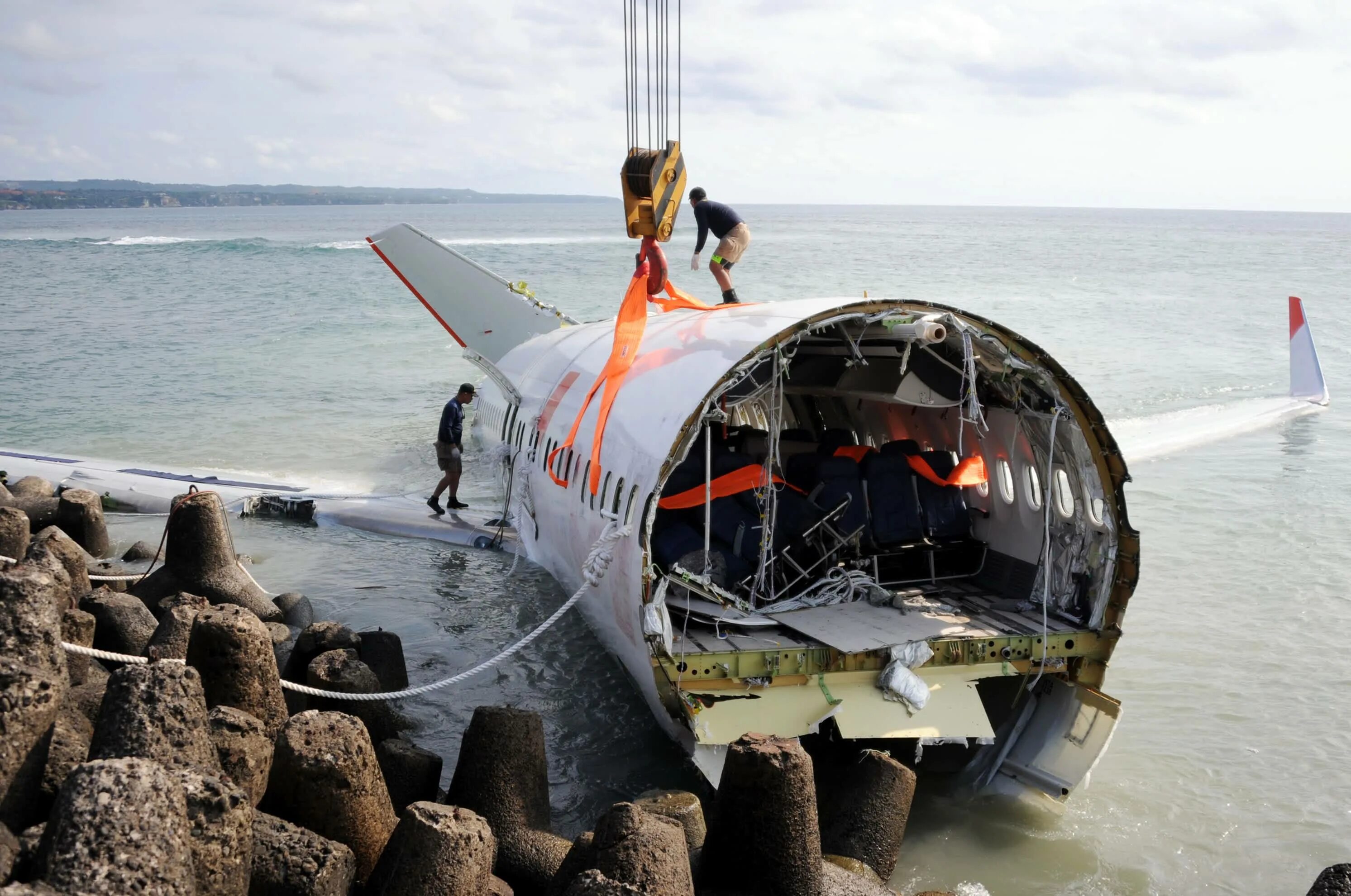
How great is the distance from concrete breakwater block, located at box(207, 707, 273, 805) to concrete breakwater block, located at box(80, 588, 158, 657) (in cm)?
303

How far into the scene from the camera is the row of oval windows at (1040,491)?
361 inches

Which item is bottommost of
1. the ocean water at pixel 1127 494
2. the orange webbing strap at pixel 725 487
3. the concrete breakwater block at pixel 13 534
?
the ocean water at pixel 1127 494

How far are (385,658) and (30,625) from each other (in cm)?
372

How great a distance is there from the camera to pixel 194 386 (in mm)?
31625

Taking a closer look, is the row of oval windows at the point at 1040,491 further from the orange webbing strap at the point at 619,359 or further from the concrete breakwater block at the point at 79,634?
the concrete breakwater block at the point at 79,634

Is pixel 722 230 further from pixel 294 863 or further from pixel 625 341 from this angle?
pixel 294 863

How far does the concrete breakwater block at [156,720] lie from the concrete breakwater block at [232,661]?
38.4 inches

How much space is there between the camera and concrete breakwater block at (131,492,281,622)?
10641 mm

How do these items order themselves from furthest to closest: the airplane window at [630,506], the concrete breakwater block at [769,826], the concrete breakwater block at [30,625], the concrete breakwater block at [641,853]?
the airplane window at [630,506] < the concrete breakwater block at [769,826] < the concrete breakwater block at [30,625] < the concrete breakwater block at [641,853]

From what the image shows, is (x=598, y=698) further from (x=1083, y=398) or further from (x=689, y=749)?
(x=1083, y=398)

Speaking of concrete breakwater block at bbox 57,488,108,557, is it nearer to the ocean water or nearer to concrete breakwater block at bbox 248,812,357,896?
the ocean water

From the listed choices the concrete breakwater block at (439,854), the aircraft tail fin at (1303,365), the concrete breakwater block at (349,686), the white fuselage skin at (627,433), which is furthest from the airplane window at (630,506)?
the aircraft tail fin at (1303,365)

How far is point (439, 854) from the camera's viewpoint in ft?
17.9

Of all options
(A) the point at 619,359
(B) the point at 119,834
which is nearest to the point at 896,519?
(A) the point at 619,359
